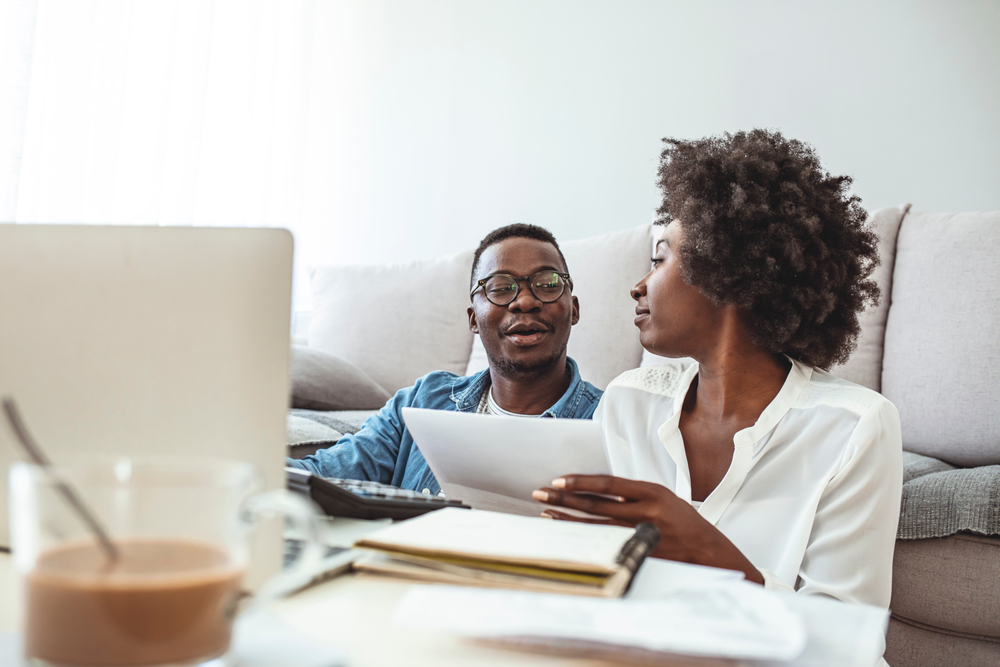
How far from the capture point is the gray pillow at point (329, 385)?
7.12 feet

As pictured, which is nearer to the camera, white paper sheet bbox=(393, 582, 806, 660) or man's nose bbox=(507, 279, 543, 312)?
white paper sheet bbox=(393, 582, 806, 660)

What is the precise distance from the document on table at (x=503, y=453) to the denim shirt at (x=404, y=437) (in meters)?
0.49

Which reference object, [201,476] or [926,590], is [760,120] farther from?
[201,476]

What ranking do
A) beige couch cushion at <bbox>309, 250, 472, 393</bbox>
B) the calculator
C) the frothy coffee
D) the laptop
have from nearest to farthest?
1. the frothy coffee
2. the laptop
3. the calculator
4. beige couch cushion at <bbox>309, 250, 472, 393</bbox>

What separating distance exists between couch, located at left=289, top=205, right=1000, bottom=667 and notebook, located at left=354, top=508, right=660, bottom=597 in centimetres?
100

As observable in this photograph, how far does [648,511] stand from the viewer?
72cm

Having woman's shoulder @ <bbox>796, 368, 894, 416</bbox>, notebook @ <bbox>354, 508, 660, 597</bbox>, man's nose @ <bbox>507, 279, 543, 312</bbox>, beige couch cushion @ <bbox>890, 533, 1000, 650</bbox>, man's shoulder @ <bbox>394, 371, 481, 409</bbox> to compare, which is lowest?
beige couch cushion @ <bbox>890, 533, 1000, 650</bbox>

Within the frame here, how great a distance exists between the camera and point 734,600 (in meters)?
0.42

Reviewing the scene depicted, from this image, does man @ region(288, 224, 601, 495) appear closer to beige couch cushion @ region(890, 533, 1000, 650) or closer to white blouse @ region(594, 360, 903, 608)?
white blouse @ region(594, 360, 903, 608)

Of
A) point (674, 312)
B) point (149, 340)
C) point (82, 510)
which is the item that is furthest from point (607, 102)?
point (82, 510)

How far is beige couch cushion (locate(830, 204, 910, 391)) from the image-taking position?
1.87 meters

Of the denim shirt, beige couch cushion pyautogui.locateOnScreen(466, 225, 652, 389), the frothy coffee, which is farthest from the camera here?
beige couch cushion pyautogui.locateOnScreen(466, 225, 652, 389)

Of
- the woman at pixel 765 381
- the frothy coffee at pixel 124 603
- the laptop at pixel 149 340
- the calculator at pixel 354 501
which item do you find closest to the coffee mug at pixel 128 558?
the frothy coffee at pixel 124 603

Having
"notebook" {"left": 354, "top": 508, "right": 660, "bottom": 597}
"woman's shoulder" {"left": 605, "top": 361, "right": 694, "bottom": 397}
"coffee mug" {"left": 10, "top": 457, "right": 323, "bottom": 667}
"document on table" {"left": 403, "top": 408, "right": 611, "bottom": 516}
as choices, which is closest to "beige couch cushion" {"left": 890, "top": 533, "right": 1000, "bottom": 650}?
"woman's shoulder" {"left": 605, "top": 361, "right": 694, "bottom": 397}
